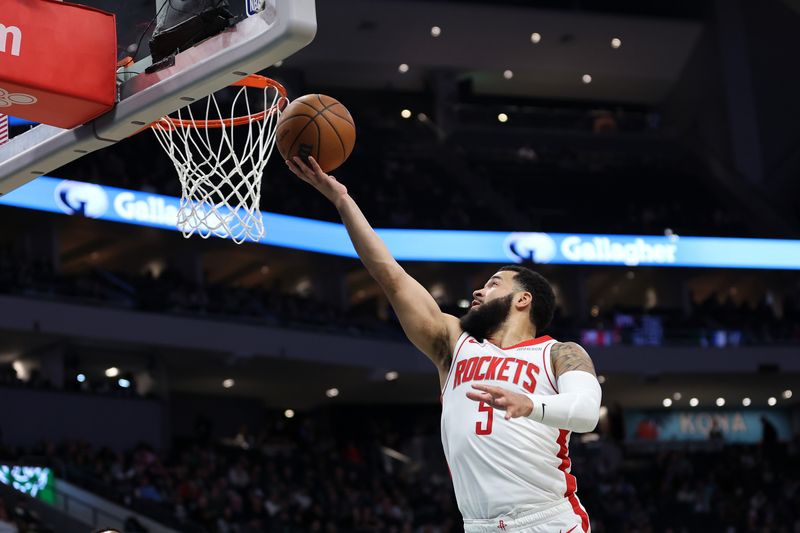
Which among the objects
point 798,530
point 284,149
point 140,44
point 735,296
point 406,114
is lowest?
point 798,530

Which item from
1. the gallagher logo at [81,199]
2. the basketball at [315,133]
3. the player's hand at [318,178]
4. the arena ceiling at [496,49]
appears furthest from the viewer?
the arena ceiling at [496,49]

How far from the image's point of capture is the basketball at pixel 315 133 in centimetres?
482

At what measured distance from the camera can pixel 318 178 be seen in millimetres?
4484

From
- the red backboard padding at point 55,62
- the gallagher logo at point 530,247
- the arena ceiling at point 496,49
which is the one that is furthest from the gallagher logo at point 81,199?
the red backboard padding at point 55,62

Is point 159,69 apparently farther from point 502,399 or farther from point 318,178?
point 502,399

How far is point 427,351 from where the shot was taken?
4.45 m

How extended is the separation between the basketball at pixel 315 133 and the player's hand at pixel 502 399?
153 cm

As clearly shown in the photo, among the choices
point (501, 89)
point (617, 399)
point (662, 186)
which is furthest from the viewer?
point (501, 89)

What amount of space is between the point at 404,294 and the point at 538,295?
497mm

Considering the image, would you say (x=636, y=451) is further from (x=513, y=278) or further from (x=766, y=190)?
(x=513, y=278)

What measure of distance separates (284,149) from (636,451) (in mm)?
24806

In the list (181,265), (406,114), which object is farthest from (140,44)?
(406,114)

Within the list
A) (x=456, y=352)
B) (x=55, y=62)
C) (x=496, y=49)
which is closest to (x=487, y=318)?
(x=456, y=352)

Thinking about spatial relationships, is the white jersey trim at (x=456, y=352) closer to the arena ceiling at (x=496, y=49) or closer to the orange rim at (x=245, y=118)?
the orange rim at (x=245, y=118)
